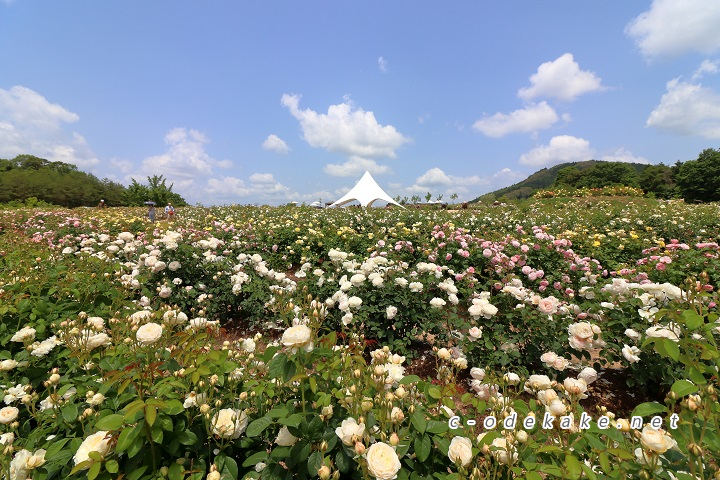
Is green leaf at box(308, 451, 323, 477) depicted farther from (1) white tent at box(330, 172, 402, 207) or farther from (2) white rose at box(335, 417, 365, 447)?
(1) white tent at box(330, 172, 402, 207)

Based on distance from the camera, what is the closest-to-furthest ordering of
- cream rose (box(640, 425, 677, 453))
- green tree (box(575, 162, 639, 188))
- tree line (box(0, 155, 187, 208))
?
cream rose (box(640, 425, 677, 453)), tree line (box(0, 155, 187, 208)), green tree (box(575, 162, 639, 188))

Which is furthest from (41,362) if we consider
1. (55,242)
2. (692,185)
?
(692,185)

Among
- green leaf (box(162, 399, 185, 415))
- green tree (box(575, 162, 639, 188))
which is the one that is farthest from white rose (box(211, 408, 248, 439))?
green tree (box(575, 162, 639, 188))

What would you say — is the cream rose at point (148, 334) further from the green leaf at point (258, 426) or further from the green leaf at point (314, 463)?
the green leaf at point (314, 463)

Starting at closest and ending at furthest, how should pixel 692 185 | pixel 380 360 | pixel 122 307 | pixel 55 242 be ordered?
pixel 380 360, pixel 122 307, pixel 55 242, pixel 692 185

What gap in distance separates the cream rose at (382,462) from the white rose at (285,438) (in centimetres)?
33

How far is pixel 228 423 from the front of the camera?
1057 mm

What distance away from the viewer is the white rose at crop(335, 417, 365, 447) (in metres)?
0.90

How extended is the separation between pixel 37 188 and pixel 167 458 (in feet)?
128

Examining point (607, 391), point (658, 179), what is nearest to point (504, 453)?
point (607, 391)

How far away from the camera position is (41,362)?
1.74m

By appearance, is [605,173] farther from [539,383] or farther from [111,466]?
[111,466]

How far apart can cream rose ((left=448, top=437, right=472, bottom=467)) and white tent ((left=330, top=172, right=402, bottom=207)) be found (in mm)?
25883

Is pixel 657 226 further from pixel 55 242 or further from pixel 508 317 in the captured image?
pixel 55 242
